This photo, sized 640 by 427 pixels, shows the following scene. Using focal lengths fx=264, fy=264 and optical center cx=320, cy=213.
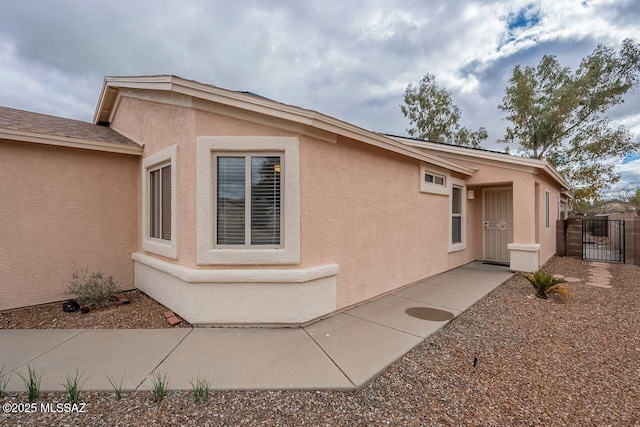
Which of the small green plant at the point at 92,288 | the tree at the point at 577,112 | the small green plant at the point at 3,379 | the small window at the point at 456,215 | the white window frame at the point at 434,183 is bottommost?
the small green plant at the point at 3,379

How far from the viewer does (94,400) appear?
8.18 feet

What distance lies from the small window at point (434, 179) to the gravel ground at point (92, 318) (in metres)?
6.38

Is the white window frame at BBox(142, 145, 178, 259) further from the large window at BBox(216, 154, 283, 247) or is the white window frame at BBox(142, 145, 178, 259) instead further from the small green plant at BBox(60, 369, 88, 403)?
the small green plant at BBox(60, 369, 88, 403)

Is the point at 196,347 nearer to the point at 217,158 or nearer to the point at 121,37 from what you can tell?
the point at 217,158

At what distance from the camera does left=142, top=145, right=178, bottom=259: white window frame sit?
443 cm

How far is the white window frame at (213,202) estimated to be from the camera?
4.05m

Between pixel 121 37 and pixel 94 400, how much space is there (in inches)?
531

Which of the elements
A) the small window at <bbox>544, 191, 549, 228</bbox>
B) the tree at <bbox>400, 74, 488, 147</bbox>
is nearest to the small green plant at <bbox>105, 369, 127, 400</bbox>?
the small window at <bbox>544, 191, 549, 228</bbox>

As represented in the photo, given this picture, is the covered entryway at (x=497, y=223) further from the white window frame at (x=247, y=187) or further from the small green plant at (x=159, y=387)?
the small green plant at (x=159, y=387)

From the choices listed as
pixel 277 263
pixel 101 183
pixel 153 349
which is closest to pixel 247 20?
→ pixel 101 183

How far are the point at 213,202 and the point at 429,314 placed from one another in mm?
4138

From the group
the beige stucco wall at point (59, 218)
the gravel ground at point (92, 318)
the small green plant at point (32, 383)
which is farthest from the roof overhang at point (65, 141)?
the small green plant at point (32, 383)

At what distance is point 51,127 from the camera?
5570 millimetres

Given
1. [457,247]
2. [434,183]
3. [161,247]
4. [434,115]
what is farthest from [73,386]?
[434,115]
